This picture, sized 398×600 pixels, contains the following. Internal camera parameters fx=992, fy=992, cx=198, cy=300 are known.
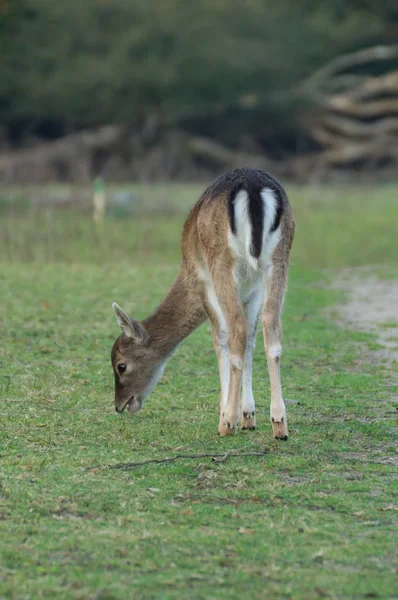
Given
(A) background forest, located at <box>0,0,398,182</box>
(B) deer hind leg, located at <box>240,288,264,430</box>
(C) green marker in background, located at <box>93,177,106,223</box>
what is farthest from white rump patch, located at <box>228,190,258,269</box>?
(A) background forest, located at <box>0,0,398,182</box>

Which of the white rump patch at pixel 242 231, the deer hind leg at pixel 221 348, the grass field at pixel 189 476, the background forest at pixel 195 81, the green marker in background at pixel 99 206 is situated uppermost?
the background forest at pixel 195 81

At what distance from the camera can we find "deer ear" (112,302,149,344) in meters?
6.35

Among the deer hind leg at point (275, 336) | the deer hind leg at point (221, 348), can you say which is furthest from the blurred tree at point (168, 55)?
the deer hind leg at point (275, 336)

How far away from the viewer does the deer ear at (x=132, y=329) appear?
6.35 metres

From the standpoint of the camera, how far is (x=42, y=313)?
10633mm

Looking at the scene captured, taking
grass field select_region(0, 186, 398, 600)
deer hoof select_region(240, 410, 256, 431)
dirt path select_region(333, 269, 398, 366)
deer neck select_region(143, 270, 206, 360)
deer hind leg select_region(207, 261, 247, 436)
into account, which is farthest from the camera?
dirt path select_region(333, 269, 398, 366)

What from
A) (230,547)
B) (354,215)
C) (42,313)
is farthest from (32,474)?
(354,215)

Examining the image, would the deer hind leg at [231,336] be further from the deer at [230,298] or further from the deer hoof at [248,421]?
the deer hoof at [248,421]

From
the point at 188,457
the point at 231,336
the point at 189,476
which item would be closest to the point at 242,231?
the point at 231,336

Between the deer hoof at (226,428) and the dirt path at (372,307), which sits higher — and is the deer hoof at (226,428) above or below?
below

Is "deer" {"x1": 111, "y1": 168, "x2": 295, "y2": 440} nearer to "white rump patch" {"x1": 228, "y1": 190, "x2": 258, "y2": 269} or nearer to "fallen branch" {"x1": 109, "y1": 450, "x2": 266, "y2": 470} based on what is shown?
→ "white rump patch" {"x1": 228, "y1": 190, "x2": 258, "y2": 269}

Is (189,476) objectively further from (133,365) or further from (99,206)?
(99,206)

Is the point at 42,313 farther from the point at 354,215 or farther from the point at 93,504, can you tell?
the point at 354,215

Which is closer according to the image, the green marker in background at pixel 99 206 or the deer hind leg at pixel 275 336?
the deer hind leg at pixel 275 336
